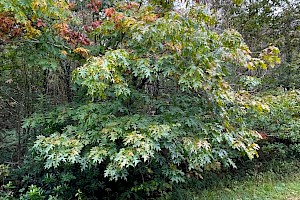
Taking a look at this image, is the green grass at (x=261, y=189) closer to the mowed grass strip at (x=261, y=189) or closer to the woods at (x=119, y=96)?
the mowed grass strip at (x=261, y=189)

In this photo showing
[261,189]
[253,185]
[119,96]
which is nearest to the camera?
[119,96]

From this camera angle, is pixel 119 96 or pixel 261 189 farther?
pixel 261 189

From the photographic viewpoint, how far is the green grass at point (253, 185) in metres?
4.79

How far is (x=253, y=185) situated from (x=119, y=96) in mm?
3368

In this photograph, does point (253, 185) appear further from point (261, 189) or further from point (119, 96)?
point (119, 96)

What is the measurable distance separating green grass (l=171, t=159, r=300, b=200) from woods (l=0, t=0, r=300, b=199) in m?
0.30

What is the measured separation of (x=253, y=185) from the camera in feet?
17.3

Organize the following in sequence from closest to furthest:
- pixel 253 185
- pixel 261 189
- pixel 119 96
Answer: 1. pixel 119 96
2. pixel 261 189
3. pixel 253 185

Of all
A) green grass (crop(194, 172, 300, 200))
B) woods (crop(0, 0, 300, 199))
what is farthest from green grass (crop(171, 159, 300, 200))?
woods (crop(0, 0, 300, 199))

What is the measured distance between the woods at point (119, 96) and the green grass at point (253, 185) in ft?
1.00

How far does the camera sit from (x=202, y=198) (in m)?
4.78

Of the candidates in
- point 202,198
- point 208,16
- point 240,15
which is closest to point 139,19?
point 208,16

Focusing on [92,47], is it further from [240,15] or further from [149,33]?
[240,15]

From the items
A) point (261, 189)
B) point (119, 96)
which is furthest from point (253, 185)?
point (119, 96)
